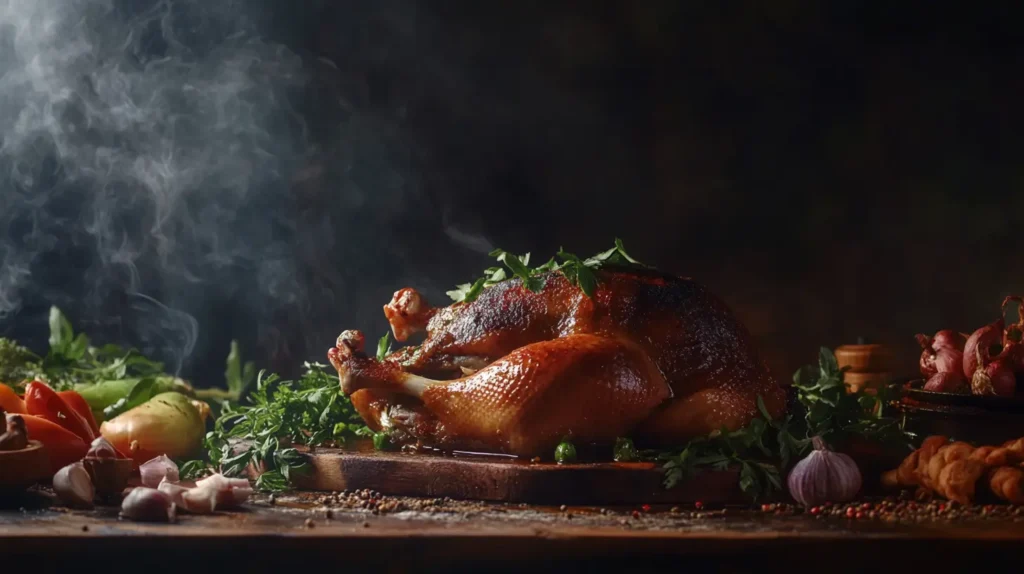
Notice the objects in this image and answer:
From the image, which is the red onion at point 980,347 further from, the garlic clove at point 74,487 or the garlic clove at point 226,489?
the garlic clove at point 74,487

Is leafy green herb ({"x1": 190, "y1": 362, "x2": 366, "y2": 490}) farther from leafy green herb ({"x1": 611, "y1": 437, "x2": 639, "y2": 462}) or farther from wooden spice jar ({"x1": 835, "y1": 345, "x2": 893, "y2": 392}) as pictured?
wooden spice jar ({"x1": 835, "y1": 345, "x2": 893, "y2": 392})

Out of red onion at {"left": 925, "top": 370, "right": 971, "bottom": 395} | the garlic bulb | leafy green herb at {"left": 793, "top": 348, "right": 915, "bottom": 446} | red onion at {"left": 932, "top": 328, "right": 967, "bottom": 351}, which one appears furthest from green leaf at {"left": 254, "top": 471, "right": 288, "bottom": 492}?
red onion at {"left": 932, "top": 328, "right": 967, "bottom": 351}

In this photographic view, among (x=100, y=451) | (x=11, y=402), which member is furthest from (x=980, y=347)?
(x=11, y=402)

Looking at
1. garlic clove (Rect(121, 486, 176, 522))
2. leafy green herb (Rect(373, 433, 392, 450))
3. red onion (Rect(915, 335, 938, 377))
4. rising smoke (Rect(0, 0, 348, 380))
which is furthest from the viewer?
rising smoke (Rect(0, 0, 348, 380))

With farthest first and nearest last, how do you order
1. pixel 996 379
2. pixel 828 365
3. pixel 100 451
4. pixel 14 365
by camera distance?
pixel 14 365 → pixel 828 365 → pixel 996 379 → pixel 100 451

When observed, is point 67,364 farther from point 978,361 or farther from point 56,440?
point 978,361
